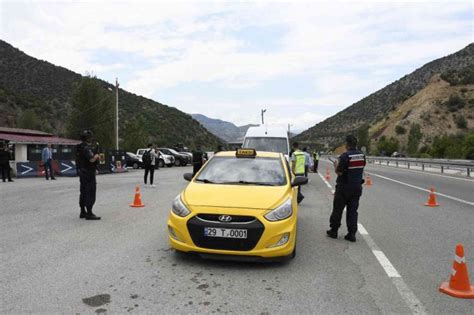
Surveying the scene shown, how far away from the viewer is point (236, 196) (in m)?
5.84

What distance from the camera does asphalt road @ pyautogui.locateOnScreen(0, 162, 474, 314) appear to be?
4250 millimetres

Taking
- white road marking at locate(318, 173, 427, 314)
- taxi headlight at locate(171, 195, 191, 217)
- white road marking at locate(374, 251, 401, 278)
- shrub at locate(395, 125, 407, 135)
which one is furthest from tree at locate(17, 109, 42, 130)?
shrub at locate(395, 125, 407, 135)

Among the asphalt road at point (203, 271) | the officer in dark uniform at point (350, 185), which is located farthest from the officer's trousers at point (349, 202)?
the asphalt road at point (203, 271)

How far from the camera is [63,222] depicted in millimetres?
8812

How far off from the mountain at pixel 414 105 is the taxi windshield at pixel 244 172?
76174 mm

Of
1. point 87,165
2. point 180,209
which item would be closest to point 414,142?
point 87,165

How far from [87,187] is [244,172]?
3.92 m

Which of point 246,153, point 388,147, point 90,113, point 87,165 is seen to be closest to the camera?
point 246,153

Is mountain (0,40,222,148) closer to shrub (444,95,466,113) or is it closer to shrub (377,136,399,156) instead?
shrub (377,136,399,156)

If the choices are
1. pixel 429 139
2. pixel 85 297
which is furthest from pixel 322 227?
pixel 429 139

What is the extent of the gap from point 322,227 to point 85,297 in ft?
17.1

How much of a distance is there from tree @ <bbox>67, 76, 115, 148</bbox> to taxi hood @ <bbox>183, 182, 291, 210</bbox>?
44.8 meters

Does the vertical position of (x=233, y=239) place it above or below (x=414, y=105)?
below

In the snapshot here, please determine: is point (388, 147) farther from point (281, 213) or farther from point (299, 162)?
point (281, 213)
